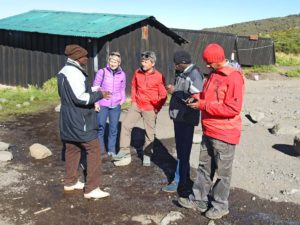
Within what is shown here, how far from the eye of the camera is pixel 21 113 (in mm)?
11328

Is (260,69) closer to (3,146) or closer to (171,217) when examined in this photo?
(3,146)

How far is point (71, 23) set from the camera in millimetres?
15602

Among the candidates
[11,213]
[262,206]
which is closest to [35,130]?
[11,213]

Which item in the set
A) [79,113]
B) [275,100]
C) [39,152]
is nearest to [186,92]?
[79,113]

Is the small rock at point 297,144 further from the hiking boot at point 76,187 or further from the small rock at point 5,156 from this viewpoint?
the small rock at point 5,156

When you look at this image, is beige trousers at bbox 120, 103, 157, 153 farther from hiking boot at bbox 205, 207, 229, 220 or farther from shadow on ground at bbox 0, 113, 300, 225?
hiking boot at bbox 205, 207, 229, 220

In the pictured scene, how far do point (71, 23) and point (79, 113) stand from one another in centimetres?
1096

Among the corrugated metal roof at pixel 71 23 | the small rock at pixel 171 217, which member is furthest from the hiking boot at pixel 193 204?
the corrugated metal roof at pixel 71 23

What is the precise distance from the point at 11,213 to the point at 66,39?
10512mm

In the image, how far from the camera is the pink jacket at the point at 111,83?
23.9 feet

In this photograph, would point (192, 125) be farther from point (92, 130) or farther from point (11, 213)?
point (11, 213)

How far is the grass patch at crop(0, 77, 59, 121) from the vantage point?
1148cm

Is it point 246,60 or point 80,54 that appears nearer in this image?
point 80,54

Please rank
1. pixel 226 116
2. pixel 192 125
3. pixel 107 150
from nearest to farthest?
1. pixel 226 116
2. pixel 192 125
3. pixel 107 150
